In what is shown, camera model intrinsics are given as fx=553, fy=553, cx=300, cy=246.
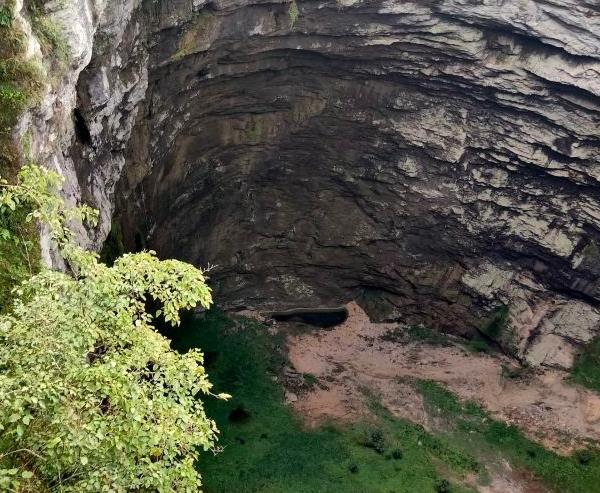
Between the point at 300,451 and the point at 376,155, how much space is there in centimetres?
1743

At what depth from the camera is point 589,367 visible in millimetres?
31703

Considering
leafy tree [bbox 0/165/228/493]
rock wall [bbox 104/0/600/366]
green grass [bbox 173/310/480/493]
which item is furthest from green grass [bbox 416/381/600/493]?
leafy tree [bbox 0/165/228/493]

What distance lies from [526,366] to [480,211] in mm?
9594

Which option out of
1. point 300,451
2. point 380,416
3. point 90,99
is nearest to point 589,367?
point 380,416

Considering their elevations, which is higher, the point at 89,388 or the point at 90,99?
the point at 90,99

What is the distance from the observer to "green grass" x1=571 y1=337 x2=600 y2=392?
31237 millimetres

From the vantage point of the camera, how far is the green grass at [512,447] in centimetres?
2661

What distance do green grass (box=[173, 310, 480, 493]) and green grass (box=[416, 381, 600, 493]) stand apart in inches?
60.4

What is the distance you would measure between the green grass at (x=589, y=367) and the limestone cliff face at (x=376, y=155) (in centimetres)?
115

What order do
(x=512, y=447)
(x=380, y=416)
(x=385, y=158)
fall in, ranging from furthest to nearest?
1. (x=385, y=158)
2. (x=380, y=416)
3. (x=512, y=447)

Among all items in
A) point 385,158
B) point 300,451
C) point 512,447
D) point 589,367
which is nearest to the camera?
point 300,451

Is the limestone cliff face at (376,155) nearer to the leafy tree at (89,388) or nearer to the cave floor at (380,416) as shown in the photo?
the cave floor at (380,416)

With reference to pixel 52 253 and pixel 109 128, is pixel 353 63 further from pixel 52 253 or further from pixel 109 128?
pixel 52 253

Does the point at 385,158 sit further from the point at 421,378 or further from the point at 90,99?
the point at 90,99
